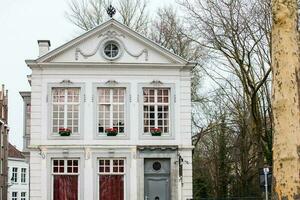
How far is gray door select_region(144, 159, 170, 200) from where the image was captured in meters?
27.9

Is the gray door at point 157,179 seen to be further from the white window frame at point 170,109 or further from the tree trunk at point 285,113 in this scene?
the tree trunk at point 285,113

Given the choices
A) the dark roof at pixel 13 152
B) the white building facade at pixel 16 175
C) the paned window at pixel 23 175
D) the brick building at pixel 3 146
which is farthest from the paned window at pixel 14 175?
the brick building at pixel 3 146

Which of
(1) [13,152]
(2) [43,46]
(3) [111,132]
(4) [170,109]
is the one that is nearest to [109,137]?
(3) [111,132]

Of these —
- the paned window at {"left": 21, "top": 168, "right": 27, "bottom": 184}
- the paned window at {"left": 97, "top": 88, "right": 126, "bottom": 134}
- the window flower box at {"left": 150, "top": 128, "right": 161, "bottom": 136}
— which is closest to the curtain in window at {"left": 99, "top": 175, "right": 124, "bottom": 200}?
the paned window at {"left": 97, "top": 88, "right": 126, "bottom": 134}

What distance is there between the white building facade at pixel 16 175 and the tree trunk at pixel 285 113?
70199mm

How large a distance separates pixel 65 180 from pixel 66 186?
27 cm

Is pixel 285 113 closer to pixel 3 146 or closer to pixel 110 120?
pixel 110 120

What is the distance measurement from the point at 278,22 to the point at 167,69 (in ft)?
72.1

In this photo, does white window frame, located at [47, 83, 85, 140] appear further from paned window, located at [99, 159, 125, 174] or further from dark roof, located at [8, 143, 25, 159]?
dark roof, located at [8, 143, 25, 159]

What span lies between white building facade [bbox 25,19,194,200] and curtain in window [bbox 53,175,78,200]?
5 cm

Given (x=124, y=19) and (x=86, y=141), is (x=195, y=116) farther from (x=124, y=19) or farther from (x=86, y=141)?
(x=86, y=141)

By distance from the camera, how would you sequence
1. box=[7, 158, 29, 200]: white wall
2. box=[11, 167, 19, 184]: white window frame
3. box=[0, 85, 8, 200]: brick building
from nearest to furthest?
box=[0, 85, 8, 200]: brick building < box=[7, 158, 29, 200]: white wall < box=[11, 167, 19, 184]: white window frame

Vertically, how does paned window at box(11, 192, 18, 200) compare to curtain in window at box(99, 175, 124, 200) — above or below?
below

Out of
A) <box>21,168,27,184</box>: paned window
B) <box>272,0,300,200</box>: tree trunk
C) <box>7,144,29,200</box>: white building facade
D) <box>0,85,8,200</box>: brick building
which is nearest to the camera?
<box>272,0,300,200</box>: tree trunk
